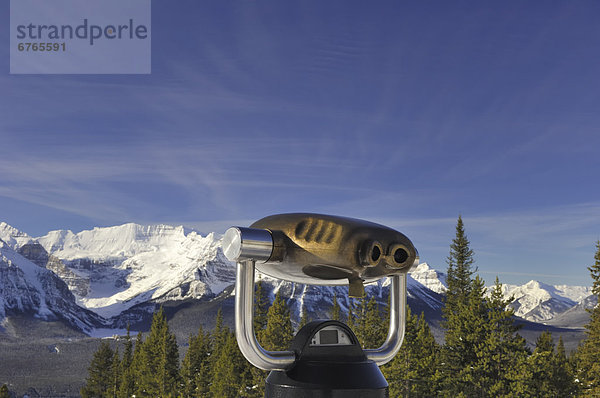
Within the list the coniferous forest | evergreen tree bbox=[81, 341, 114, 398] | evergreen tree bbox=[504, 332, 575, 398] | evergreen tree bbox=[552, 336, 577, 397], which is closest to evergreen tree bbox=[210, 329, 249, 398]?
the coniferous forest

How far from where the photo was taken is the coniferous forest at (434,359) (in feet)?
85.4

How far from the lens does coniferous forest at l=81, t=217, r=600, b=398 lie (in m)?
26.0

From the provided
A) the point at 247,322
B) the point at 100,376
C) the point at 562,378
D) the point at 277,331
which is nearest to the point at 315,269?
the point at 247,322

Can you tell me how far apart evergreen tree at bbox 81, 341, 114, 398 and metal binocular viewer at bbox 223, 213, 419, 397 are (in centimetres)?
7023

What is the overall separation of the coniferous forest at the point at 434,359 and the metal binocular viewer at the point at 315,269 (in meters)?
25.6

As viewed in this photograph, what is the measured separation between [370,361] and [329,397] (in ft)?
0.65

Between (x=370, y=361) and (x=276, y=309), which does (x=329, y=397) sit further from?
(x=276, y=309)

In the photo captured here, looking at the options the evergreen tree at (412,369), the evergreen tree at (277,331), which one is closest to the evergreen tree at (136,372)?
the evergreen tree at (277,331)

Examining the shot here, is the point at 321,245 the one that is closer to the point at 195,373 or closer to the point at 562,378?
the point at 562,378

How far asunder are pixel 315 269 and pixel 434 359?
3469 centimetres

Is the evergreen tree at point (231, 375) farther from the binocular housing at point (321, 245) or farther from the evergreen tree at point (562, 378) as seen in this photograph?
the binocular housing at point (321, 245)

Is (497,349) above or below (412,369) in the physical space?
above

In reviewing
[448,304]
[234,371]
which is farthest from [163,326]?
[448,304]

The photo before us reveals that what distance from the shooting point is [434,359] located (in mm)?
33969
